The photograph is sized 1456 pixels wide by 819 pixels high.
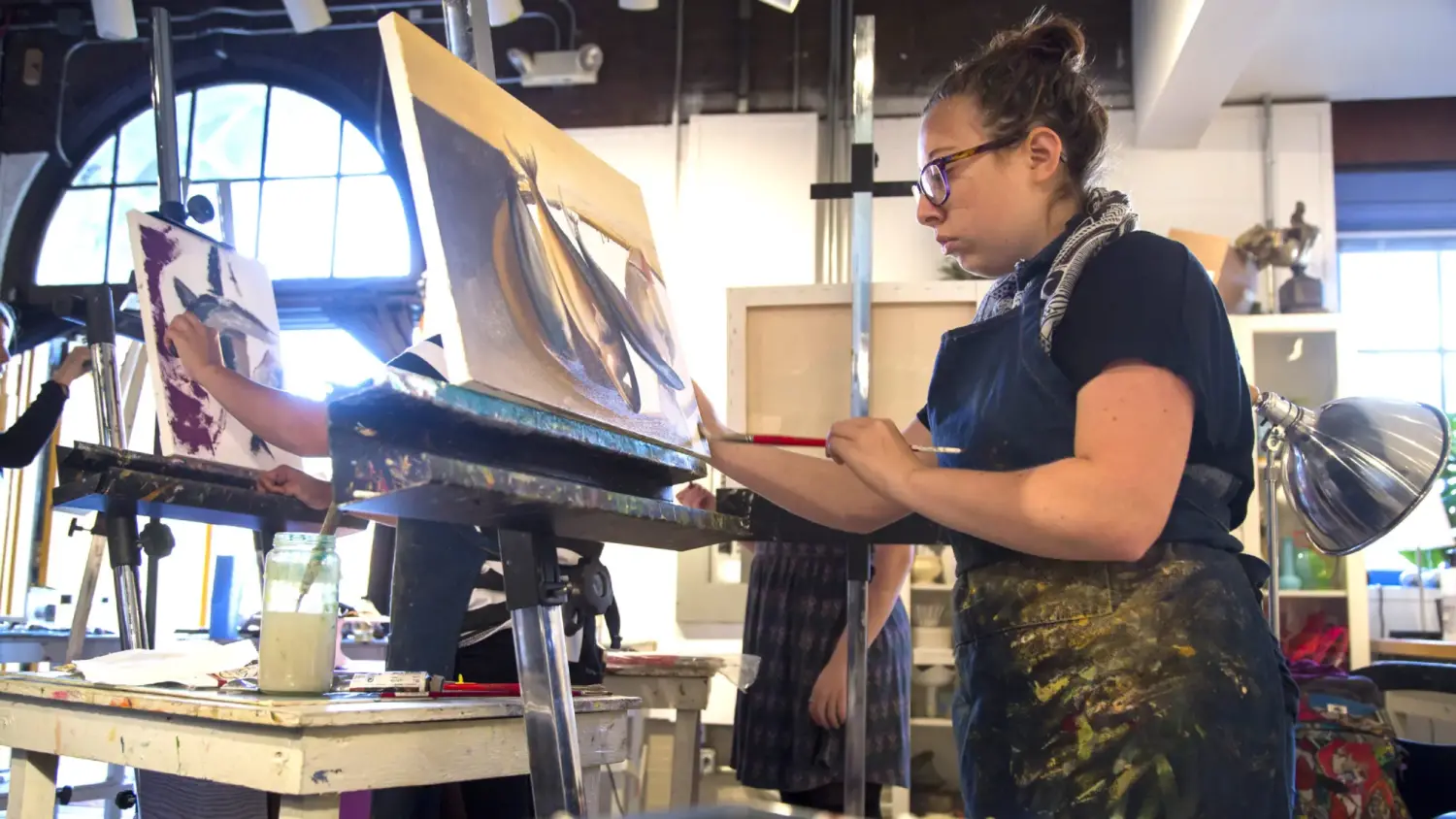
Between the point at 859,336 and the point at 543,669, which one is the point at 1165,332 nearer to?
the point at 543,669

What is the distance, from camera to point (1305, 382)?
161 inches

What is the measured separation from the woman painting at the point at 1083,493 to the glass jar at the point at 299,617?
61 cm

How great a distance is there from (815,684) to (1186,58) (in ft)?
8.48

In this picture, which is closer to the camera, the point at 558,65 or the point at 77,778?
the point at 77,778

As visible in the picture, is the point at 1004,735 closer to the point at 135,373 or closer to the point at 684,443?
the point at 684,443

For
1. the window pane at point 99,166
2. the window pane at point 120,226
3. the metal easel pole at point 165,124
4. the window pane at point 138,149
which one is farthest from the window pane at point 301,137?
the metal easel pole at point 165,124

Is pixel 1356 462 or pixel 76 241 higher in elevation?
pixel 76 241

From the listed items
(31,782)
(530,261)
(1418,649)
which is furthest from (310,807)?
(1418,649)

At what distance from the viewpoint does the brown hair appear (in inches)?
50.7

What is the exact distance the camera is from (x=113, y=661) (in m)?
1.40

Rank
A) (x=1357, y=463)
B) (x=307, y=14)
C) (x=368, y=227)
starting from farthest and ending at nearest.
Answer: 1. (x=368, y=227)
2. (x=307, y=14)
3. (x=1357, y=463)

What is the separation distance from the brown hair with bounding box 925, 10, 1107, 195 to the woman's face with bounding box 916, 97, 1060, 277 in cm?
2

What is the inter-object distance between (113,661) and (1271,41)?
409cm

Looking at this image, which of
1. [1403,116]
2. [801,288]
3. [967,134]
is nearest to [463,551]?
[967,134]
